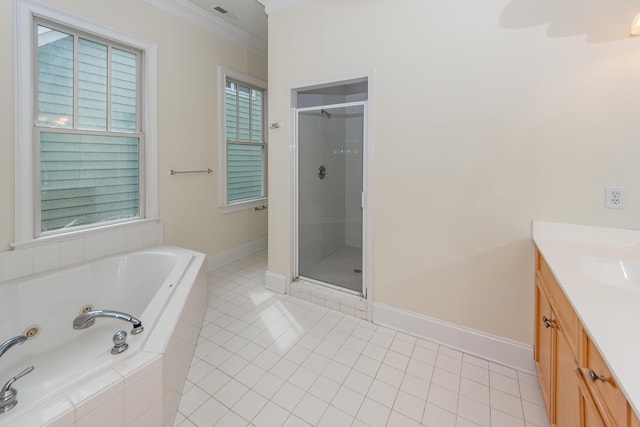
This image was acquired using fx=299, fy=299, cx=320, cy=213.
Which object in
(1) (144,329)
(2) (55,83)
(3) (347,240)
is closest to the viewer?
(1) (144,329)

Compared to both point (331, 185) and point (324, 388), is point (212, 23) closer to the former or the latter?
point (331, 185)

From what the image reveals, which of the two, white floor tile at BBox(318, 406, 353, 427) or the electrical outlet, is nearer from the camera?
white floor tile at BBox(318, 406, 353, 427)

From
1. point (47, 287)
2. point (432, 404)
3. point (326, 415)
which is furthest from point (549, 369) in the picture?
point (47, 287)

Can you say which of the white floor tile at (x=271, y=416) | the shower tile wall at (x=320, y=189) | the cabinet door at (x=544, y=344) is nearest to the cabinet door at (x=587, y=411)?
the cabinet door at (x=544, y=344)

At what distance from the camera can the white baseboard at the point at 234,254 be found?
3.52m

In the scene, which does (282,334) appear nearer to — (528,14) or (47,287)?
(47,287)

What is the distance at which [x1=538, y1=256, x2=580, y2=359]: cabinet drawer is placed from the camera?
1.00 m

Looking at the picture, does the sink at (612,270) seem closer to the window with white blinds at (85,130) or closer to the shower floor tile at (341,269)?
the shower floor tile at (341,269)

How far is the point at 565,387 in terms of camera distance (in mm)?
1099

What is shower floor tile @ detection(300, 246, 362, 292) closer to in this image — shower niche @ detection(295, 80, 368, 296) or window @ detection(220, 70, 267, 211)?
shower niche @ detection(295, 80, 368, 296)

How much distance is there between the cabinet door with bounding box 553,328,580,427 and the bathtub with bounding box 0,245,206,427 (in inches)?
60.9

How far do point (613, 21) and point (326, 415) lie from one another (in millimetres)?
2476

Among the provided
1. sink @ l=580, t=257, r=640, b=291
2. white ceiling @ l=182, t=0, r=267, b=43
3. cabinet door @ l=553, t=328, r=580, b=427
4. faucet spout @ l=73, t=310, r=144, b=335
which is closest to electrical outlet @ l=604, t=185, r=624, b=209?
sink @ l=580, t=257, r=640, b=291

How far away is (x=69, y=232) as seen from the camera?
2.27 m
